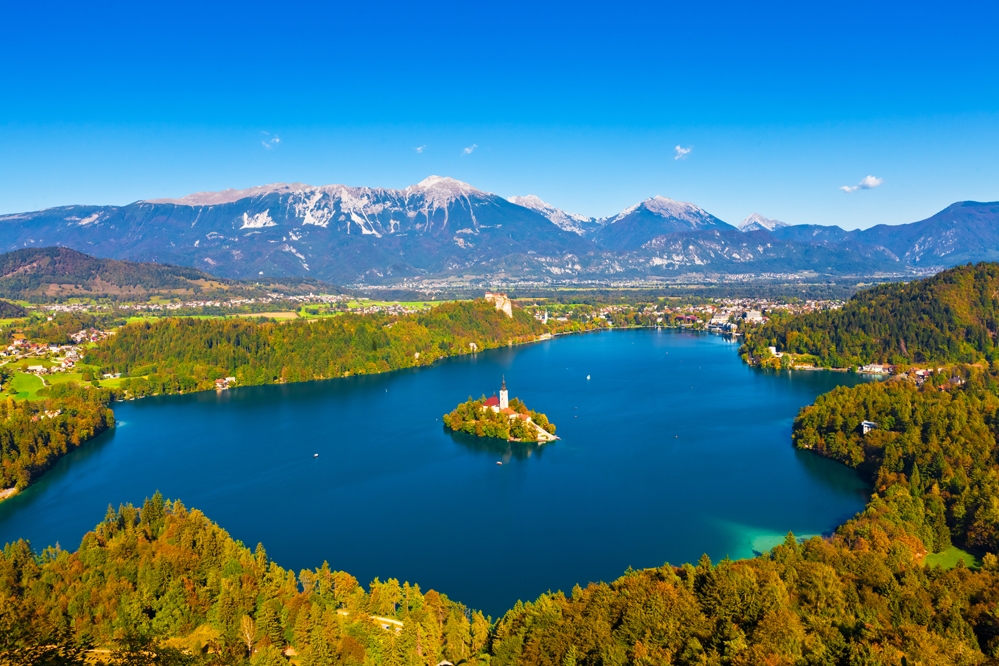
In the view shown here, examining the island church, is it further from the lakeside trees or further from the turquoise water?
the lakeside trees

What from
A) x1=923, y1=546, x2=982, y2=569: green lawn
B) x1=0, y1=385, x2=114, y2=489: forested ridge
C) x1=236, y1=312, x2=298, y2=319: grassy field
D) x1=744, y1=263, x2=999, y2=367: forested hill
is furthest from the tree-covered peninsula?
x1=236, y1=312, x2=298, y2=319: grassy field

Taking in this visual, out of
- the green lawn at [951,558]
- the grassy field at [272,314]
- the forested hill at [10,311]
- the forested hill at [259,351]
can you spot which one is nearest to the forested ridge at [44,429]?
the forested hill at [259,351]

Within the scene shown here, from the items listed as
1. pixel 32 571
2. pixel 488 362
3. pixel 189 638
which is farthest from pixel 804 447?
pixel 488 362

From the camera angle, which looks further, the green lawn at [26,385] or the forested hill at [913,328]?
the forested hill at [913,328]

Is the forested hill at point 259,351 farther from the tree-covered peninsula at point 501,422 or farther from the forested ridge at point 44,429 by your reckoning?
the tree-covered peninsula at point 501,422

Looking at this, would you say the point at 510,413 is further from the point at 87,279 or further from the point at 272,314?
the point at 87,279

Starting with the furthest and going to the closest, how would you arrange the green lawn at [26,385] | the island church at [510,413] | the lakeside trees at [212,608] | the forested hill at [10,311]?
the forested hill at [10,311] < the green lawn at [26,385] < the island church at [510,413] < the lakeside trees at [212,608]
